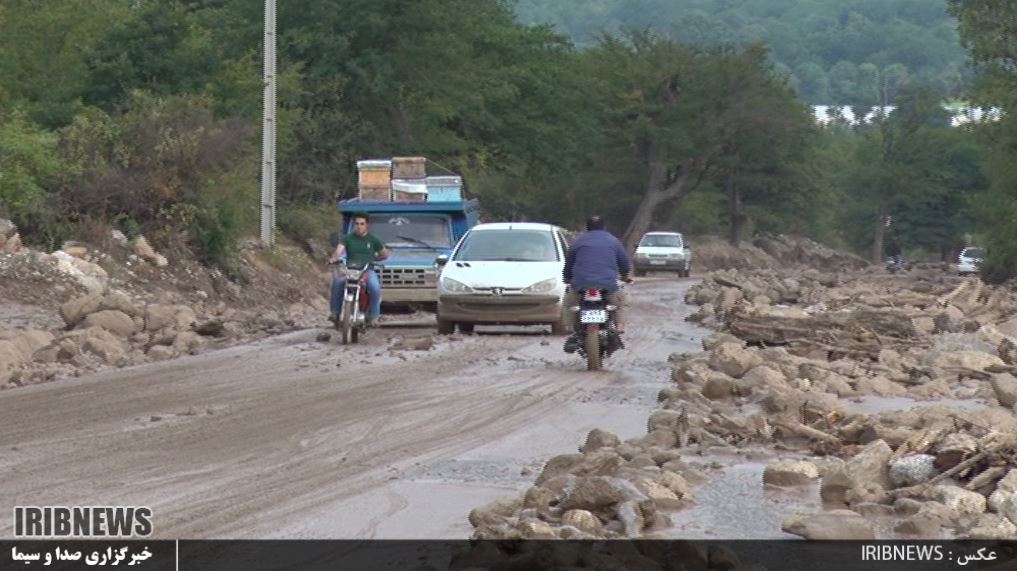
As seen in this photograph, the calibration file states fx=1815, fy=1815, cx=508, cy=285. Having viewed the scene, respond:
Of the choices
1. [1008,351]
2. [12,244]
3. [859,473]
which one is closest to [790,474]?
[859,473]

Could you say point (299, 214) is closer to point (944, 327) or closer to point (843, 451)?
point (944, 327)

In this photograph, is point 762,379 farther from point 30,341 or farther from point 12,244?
point 12,244

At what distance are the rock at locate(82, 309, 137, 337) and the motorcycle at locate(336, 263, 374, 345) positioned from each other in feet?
8.94

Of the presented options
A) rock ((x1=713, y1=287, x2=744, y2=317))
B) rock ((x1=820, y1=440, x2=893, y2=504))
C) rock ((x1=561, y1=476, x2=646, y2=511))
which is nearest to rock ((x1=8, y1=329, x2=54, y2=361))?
rock ((x1=820, y1=440, x2=893, y2=504))

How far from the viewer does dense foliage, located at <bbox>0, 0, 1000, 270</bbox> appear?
117 feet

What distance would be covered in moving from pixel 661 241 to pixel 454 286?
137 ft

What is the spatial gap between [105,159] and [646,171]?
58.6 metres

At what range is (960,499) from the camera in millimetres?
10297

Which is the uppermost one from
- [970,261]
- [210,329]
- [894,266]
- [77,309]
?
[77,309]

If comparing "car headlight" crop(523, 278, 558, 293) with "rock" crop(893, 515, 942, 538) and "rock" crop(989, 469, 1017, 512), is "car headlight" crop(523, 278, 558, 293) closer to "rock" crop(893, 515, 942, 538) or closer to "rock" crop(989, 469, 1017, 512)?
"rock" crop(989, 469, 1017, 512)

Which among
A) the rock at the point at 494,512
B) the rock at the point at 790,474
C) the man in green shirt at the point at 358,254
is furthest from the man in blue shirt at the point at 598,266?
the rock at the point at 494,512

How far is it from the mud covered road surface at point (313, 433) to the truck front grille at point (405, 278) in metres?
7.38

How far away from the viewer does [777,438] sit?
Answer: 13703 mm

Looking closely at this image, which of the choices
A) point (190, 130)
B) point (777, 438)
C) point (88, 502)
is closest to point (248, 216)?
point (190, 130)
